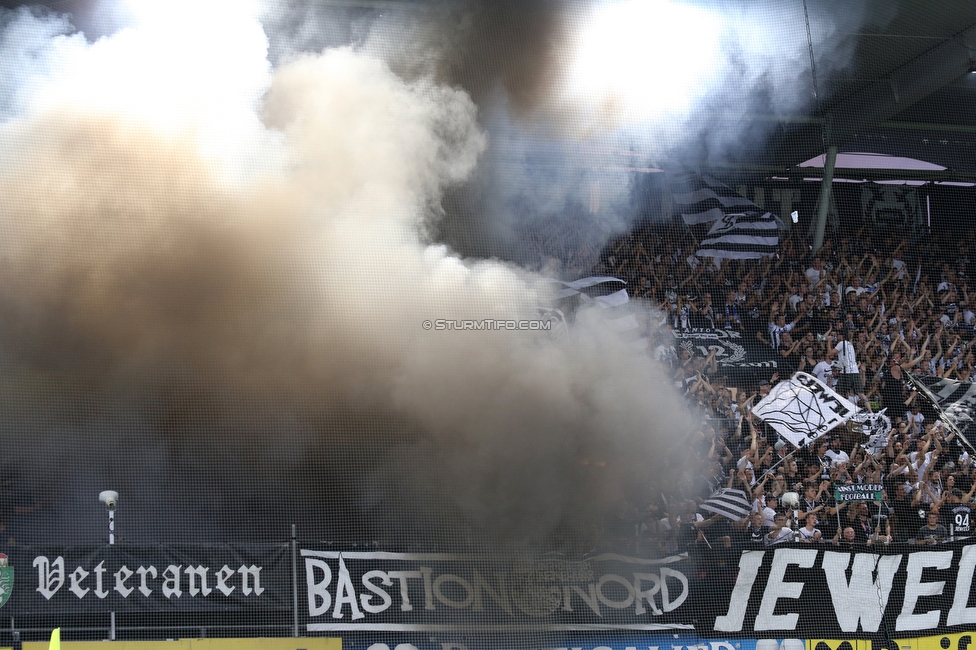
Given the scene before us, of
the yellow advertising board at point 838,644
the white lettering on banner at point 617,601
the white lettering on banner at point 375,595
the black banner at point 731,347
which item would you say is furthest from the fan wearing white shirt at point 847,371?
the white lettering on banner at point 375,595

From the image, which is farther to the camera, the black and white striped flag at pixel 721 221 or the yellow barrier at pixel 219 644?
the black and white striped flag at pixel 721 221

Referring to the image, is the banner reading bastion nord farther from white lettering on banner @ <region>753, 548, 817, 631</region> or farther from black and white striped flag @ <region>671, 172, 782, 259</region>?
black and white striped flag @ <region>671, 172, 782, 259</region>

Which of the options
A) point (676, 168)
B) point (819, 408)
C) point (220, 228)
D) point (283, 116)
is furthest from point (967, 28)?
point (220, 228)

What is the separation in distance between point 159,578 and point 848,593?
3718 mm

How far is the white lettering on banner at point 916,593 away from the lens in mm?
4992

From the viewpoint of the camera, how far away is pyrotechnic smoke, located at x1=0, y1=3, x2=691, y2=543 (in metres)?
6.07

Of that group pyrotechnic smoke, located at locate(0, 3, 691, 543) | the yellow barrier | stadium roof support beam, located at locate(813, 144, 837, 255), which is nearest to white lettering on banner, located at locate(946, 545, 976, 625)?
pyrotechnic smoke, located at locate(0, 3, 691, 543)

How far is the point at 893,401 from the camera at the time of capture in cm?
803

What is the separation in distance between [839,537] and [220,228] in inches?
194

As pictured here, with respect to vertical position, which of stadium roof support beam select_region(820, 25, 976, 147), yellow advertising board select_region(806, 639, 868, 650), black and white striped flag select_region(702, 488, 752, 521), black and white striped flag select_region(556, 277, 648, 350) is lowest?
yellow advertising board select_region(806, 639, 868, 650)

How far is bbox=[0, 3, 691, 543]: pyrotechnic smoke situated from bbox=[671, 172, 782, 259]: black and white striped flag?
2691mm

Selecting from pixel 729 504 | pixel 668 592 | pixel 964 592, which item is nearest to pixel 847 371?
pixel 729 504

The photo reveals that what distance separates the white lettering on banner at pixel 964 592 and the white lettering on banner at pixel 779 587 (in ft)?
2.63

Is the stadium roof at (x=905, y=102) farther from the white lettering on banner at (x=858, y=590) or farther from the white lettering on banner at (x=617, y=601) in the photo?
the white lettering on banner at (x=617, y=601)
